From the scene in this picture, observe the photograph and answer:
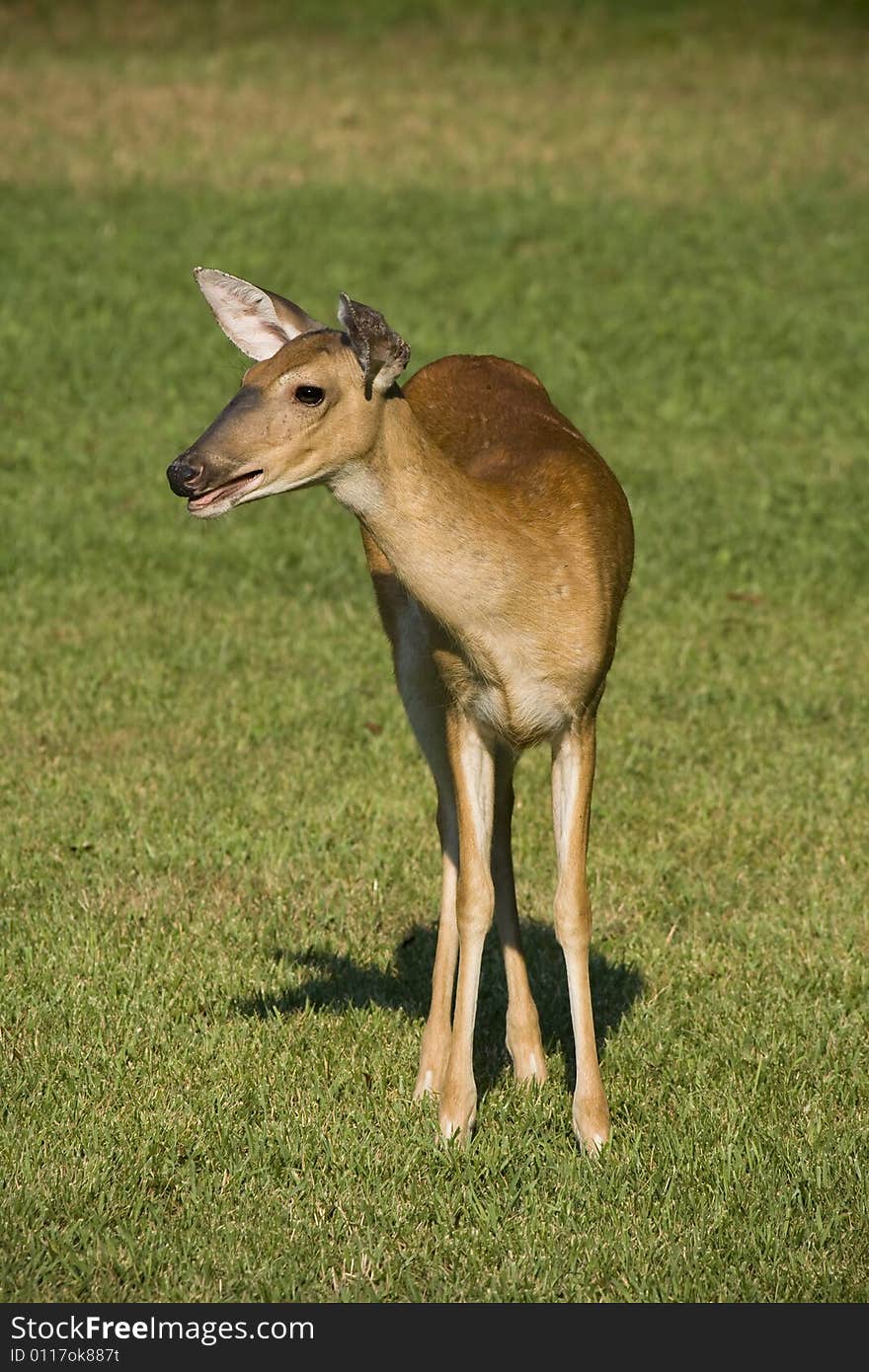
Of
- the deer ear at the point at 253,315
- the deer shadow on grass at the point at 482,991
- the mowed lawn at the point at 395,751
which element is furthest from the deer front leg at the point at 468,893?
the deer ear at the point at 253,315

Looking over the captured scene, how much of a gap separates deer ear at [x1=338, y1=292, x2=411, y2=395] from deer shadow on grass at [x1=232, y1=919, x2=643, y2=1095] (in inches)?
83.9

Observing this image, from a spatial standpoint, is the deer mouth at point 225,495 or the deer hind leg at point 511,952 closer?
the deer mouth at point 225,495

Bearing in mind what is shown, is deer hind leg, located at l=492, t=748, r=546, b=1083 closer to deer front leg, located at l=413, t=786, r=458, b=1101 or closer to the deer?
the deer

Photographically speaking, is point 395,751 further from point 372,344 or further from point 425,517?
point 372,344

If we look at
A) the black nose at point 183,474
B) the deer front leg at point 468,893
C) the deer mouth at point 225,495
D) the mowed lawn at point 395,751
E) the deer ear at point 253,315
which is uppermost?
the deer ear at point 253,315

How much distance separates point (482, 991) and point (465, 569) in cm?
201

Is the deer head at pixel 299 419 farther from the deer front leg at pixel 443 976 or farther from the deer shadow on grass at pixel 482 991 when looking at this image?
the deer shadow on grass at pixel 482 991

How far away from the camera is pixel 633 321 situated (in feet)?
53.8

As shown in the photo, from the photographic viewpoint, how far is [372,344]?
4.62 m

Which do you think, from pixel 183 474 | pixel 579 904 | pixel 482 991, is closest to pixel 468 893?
pixel 579 904

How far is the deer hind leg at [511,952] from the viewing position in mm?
5699

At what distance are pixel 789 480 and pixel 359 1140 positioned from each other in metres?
8.79

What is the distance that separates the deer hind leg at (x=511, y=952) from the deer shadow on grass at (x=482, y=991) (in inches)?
5.2

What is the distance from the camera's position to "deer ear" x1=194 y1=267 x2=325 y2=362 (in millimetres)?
5000
